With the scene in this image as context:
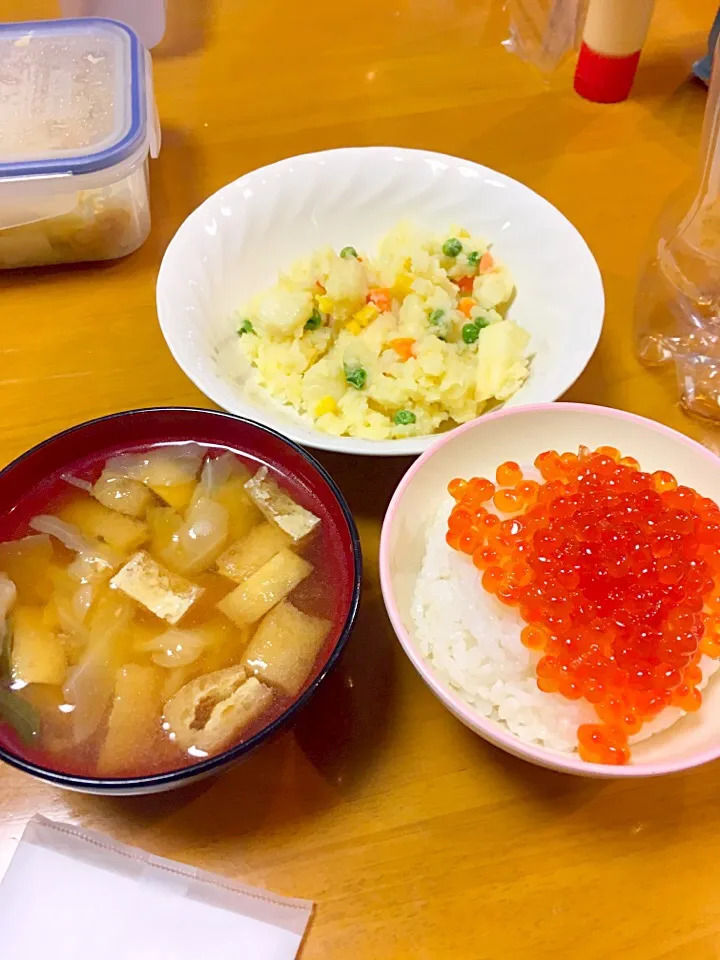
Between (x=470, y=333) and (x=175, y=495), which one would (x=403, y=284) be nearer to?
(x=470, y=333)

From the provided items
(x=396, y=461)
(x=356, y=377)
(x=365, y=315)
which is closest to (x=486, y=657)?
(x=396, y=461)

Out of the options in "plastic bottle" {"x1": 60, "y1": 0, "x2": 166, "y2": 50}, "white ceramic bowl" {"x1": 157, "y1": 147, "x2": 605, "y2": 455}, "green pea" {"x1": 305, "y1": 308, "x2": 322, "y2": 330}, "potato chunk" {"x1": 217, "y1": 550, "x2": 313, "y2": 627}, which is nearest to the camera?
"potato chunk" {"x1": 217, "y1": 550, "x2": 313, "y2": 627}

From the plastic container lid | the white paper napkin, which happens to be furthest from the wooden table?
the plastic container lid

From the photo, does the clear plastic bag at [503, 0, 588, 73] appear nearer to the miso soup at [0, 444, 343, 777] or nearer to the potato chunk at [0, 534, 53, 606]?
the miso soup at [0, 444, 343, 777]

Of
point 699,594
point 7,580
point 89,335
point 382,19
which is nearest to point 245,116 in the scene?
point 382,19

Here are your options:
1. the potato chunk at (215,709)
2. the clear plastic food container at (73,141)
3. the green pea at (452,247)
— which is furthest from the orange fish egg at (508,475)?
the clear plastic food container at (73,141)

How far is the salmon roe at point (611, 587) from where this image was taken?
33.5 inches

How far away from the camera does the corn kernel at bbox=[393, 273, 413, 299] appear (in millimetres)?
1337

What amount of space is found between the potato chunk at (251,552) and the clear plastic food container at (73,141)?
767 millimetres

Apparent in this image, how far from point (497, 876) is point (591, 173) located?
147 cm

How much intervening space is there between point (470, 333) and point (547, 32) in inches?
47.0

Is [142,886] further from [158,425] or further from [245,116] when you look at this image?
[245,116]

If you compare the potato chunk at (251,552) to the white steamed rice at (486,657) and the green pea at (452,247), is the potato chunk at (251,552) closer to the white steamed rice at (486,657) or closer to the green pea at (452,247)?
the white steamed rice at (486,657)

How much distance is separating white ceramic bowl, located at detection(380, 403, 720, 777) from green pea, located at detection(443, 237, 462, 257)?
0.43 m
